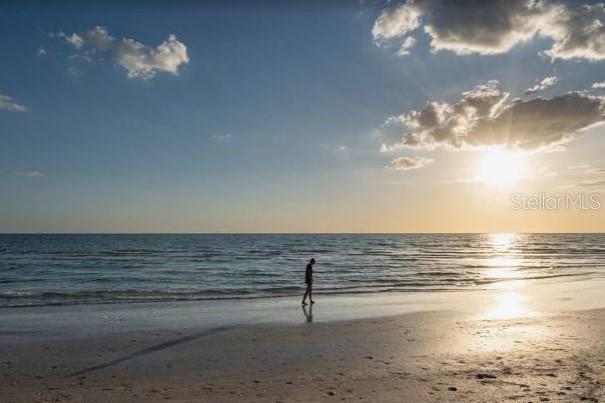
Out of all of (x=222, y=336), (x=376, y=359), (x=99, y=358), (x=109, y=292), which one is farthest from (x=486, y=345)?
(x=109, y=292)

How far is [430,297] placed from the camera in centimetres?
2297

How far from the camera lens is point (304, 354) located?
10.9 metres

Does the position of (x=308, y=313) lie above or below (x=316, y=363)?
below

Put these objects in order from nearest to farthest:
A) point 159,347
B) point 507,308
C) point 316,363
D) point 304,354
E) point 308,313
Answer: point 316,363, point 304,354, point 159,347, point 308,313, point 507,308

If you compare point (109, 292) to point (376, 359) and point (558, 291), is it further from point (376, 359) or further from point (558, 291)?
point (558, 291)

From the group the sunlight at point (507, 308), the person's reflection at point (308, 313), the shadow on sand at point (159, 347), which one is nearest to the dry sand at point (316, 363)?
the shadow on sand at point (159, 347)

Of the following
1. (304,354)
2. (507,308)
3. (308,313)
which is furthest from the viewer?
(507,308)

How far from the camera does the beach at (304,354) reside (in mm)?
8172

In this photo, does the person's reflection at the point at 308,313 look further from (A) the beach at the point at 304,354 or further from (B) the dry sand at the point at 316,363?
(B) the dry sand at the point at 316,363

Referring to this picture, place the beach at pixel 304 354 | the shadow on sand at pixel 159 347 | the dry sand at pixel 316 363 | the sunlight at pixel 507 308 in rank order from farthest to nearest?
the sunlight at pixel 507 308, the shadow on sand at pixel 159 347, the beach at pixel 304 354, the dry sand at pixel 316 363

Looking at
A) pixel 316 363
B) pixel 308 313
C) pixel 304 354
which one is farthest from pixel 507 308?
pixel 316 363

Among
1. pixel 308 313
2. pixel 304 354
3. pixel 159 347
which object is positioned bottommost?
pixel 308 313

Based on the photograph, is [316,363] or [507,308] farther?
[507,308]

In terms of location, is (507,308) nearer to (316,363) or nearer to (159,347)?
(316,363)
